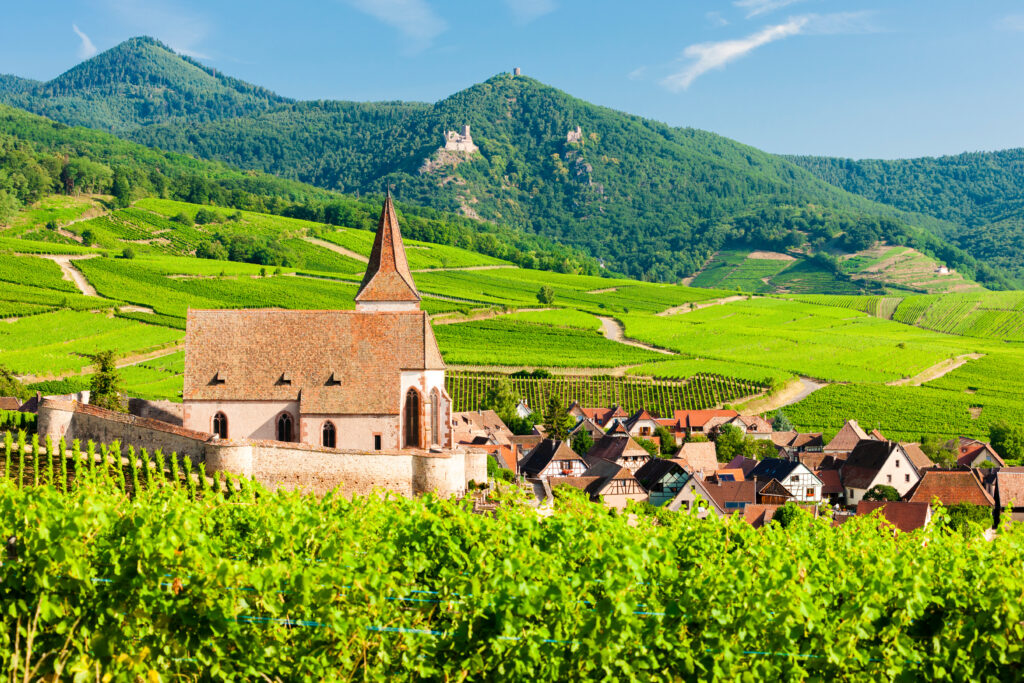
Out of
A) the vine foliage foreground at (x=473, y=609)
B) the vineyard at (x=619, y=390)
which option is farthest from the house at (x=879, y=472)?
the vine foliage foreground at (x=473, y=609)

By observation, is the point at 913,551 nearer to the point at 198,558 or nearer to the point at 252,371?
the point at 198,558

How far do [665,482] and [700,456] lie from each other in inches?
372

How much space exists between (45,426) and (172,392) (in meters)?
34.9

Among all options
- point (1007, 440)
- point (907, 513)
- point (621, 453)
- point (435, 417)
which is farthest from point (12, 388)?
point (1007, 440)

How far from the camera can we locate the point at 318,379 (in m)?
38.8

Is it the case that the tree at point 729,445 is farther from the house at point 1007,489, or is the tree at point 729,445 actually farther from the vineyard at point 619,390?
the house at point 1007,489

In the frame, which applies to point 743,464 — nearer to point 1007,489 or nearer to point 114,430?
point 1007,489

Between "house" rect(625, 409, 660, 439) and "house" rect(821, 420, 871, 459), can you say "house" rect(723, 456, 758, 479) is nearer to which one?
"house" rect(821, 420, 871, 459)

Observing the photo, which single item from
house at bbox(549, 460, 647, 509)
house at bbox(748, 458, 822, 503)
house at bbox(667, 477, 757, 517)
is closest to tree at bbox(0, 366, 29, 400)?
house at bbox(549, 460, 647, 509)

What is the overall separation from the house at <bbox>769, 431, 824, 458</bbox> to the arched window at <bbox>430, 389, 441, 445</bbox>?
3831 cm

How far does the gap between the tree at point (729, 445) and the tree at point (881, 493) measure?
14.1 m

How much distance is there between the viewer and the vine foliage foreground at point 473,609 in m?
11.6

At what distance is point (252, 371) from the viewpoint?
3878 centimetres

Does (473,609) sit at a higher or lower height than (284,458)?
lower
